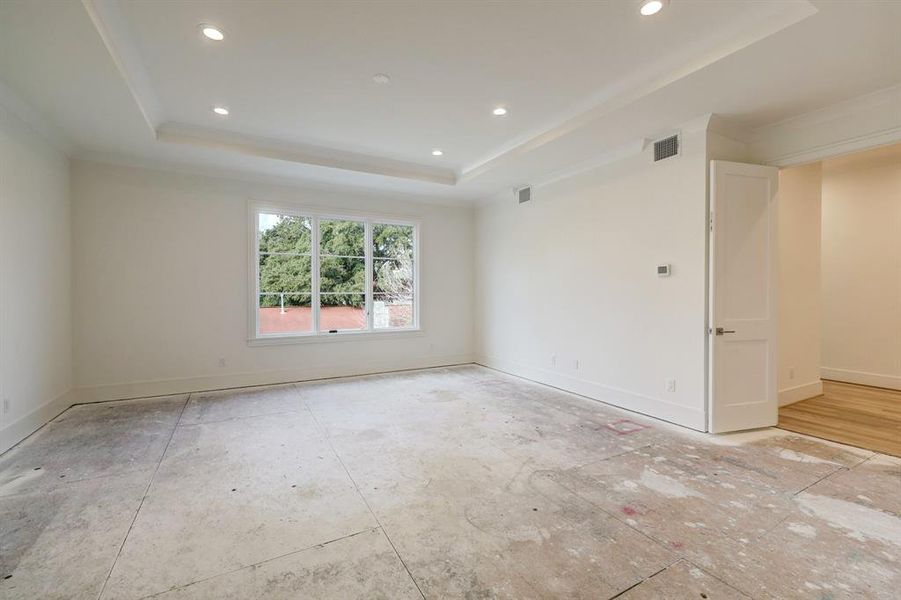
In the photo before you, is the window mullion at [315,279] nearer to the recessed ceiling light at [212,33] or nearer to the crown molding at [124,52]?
the crown molding at [124,52]

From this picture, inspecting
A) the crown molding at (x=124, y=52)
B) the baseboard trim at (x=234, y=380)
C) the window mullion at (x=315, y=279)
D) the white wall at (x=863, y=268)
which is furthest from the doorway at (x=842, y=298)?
the crown molding at (x=124, y=52)

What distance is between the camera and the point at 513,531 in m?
2.18

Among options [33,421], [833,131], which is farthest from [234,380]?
[833,131]

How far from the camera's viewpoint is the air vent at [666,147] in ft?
12.6

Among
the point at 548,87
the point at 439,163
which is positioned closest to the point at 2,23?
the point at 548,87

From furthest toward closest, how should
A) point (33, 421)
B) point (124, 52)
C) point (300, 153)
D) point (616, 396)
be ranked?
point (300, 153) → point (616, 396) → point (33, 421) → point (124, 52)

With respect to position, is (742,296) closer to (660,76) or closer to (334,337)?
(660,76)

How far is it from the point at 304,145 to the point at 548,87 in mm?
2872

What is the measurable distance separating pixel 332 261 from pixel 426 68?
11.7 ft

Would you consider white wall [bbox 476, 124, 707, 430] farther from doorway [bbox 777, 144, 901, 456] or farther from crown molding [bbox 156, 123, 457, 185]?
crown molding [bbox 156, 123, 457, 185]

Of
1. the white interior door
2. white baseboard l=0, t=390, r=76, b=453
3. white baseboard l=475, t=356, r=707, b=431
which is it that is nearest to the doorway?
the white interior door

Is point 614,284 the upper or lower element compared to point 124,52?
lower

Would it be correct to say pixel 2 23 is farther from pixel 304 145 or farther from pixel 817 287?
pixel 817 287

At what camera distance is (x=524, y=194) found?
5.85 meters
